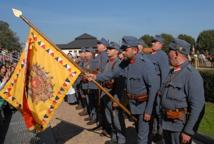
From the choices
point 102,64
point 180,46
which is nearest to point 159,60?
point 102,64

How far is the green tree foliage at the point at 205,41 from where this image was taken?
202 ft

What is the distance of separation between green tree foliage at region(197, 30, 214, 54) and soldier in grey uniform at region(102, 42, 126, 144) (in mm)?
54278

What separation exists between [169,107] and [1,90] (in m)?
3.39

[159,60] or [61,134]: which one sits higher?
[159,60]

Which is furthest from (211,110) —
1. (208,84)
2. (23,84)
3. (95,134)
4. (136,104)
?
(23,84)

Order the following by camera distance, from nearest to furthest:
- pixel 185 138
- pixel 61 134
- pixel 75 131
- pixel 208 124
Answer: pixel 185 138 < pixel 208 124 < pixel 61 134 < pixel 75 131

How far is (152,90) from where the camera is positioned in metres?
6.80

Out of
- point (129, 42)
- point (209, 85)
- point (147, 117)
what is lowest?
point (209, 85)

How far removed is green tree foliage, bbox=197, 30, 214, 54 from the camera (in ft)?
202

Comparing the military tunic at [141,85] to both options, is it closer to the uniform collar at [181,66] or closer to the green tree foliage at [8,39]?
the uniform collar at [181,66]

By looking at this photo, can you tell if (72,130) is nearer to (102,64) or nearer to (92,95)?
(92,95)

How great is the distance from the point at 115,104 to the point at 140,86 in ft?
4.50

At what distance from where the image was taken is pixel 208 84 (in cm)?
1430

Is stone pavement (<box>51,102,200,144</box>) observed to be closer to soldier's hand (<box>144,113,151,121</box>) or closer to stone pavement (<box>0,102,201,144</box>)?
stone pavement (<box>0,102,201,144</box>)
